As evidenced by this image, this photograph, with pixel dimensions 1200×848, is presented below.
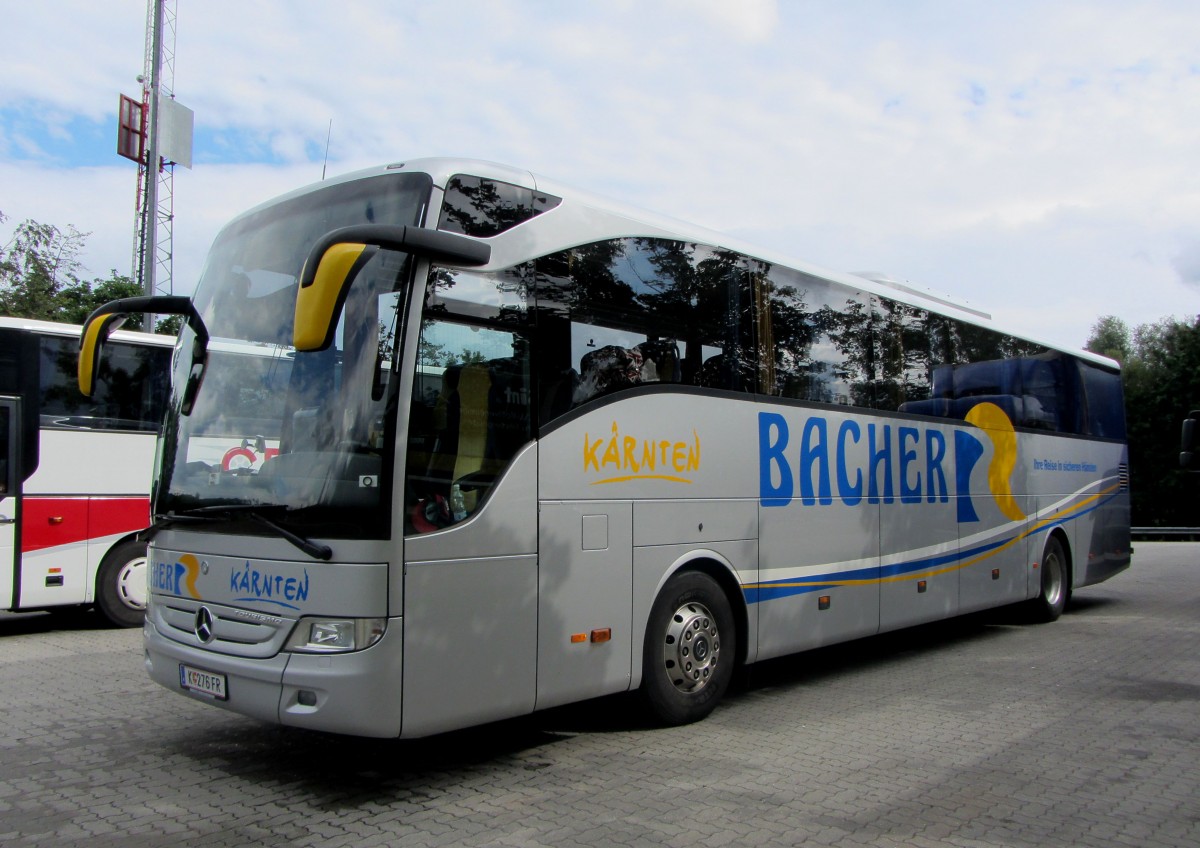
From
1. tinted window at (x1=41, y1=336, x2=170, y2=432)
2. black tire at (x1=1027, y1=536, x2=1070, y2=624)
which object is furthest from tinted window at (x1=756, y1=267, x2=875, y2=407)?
tinted window at (x1=41, y1=336, x2=170, y2=432)

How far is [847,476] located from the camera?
8.91 m

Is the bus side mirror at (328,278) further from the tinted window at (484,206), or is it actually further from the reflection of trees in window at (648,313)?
the reflection of trees in window at (648,313)

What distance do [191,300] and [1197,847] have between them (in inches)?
253

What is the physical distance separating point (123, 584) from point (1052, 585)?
11125mm

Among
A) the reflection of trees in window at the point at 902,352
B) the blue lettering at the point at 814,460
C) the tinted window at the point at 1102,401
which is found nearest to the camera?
the blue lettering at the point at 814,460

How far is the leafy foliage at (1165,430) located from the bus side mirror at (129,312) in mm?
A: 50129

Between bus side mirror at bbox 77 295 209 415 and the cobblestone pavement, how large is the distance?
2277mm

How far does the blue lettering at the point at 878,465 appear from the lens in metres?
9.20

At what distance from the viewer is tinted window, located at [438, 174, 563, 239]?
5.81 metres

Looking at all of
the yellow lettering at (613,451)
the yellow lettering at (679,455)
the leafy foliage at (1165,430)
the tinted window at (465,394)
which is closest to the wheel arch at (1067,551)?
the yellow lettering at (679,455)

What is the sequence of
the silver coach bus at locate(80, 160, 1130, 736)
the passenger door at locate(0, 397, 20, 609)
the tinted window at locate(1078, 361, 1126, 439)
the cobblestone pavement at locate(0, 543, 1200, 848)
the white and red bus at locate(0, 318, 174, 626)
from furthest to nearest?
the tinted window at locate(1078, 361, 1126, 439), the white and red bus at locate(0, 318, 174, 626), the passenger door at locate(0, 397, 20, 609), the silver coach bus at locate(80, 160, 1130, 736), the cobblestone pavement at locate(0, 543, 1200, 848)

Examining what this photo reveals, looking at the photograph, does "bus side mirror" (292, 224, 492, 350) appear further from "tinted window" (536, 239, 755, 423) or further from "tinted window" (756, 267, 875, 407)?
"tinted window" (756, 267, 875, 407)

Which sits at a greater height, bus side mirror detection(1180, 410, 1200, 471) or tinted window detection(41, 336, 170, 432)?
tinted window detection(41, 336, 170, 432)

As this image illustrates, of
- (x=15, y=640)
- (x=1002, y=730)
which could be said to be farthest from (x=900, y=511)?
(x=15, y=640)
